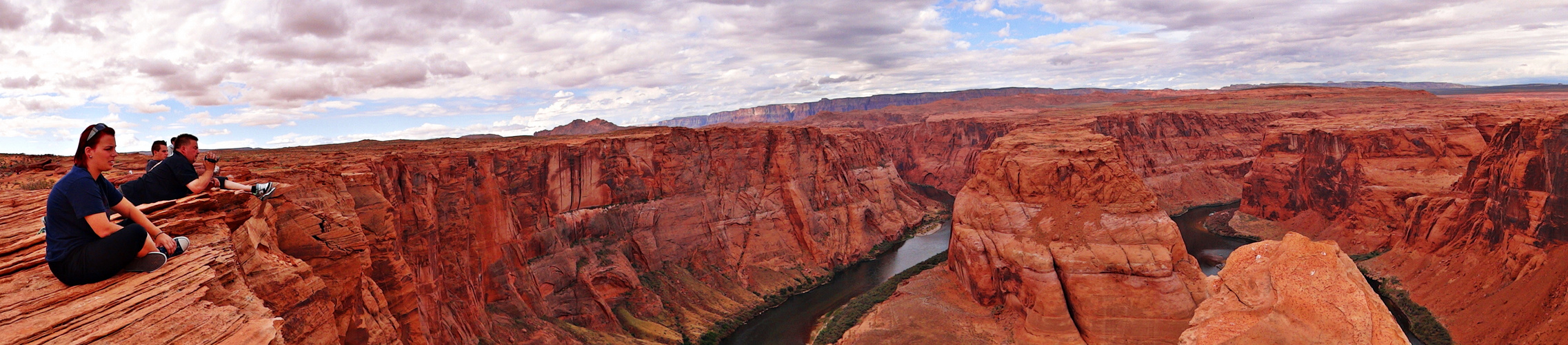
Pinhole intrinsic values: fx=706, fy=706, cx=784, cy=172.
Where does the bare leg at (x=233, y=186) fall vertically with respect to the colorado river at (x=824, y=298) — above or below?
above

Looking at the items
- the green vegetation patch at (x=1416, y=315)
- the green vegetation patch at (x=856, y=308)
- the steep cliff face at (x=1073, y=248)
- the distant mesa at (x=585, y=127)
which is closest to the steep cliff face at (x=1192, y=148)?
the green vegetation patch at (x=1416, y=315)

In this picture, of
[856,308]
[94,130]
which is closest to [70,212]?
[94,130]

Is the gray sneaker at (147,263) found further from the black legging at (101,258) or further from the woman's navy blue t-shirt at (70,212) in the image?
the woman's navy blue t-shirt at (70,212)

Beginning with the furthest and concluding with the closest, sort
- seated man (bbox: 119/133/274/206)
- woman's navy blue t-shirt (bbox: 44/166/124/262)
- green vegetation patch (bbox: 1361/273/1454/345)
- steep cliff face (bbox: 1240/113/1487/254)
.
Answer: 1. steep cliff face (bbox: 1240/113/1487/254)
2. green vegetation patch (bbox: 1361/273/1454/345)
3. seated man (bbox: 119/133/274/206)
4. woman's navy blue t-shirt (bbox: 44/166/124/262)

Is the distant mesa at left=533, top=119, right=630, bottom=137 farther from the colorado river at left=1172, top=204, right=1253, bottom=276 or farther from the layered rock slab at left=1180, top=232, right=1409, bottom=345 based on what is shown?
the layered rock slab at left=1180, top=232, right=1409, bottom=345

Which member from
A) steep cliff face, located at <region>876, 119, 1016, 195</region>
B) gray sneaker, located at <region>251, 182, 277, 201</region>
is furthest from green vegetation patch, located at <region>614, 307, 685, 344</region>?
steep cliff face, located at <region>876, 119, 1016, 195</region>

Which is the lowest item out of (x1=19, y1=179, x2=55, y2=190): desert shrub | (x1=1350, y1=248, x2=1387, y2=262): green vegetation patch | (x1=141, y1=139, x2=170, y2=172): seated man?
(x1=1350, y1=248, x2=1387, y2=262): green vegetation patch

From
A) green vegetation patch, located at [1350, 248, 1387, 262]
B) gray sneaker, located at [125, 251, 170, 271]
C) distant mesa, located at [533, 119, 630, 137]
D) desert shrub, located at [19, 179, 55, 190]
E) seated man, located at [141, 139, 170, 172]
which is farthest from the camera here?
distant mesa, located at [533, 119, 630, 137]
